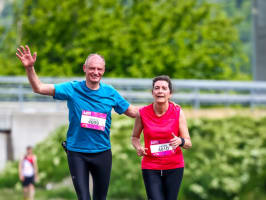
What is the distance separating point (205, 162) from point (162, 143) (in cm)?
1107

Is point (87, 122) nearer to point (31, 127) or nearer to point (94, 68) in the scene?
point (94, 68)

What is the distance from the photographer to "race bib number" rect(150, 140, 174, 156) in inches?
252

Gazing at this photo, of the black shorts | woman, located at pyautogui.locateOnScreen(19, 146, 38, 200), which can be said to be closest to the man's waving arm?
woman, located at pyautogui.locateOnScreen(19, 146, 38, 200)

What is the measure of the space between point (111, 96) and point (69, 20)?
75.0ft

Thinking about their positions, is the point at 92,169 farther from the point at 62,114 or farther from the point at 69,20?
the point at 69,20

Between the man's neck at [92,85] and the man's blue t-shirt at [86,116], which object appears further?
the man's neck at [92,85]

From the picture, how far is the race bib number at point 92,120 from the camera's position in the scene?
20.9 ft

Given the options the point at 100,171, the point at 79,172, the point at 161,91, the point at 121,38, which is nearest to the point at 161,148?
the point at 161,91

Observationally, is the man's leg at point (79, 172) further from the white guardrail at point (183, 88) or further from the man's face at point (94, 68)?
the white guardrail at point (183, 88)

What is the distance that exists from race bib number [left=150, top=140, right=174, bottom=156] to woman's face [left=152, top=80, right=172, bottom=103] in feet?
1.28

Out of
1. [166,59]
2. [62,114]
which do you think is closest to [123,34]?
[166,59]

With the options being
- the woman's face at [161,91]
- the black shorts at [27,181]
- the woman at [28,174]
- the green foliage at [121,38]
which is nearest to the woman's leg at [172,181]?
the woman's face at [161,91]

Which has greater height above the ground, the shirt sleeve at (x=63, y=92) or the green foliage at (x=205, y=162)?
the shirt sleeve at (x=63, y=92)

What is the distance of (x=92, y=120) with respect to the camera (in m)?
6.38
